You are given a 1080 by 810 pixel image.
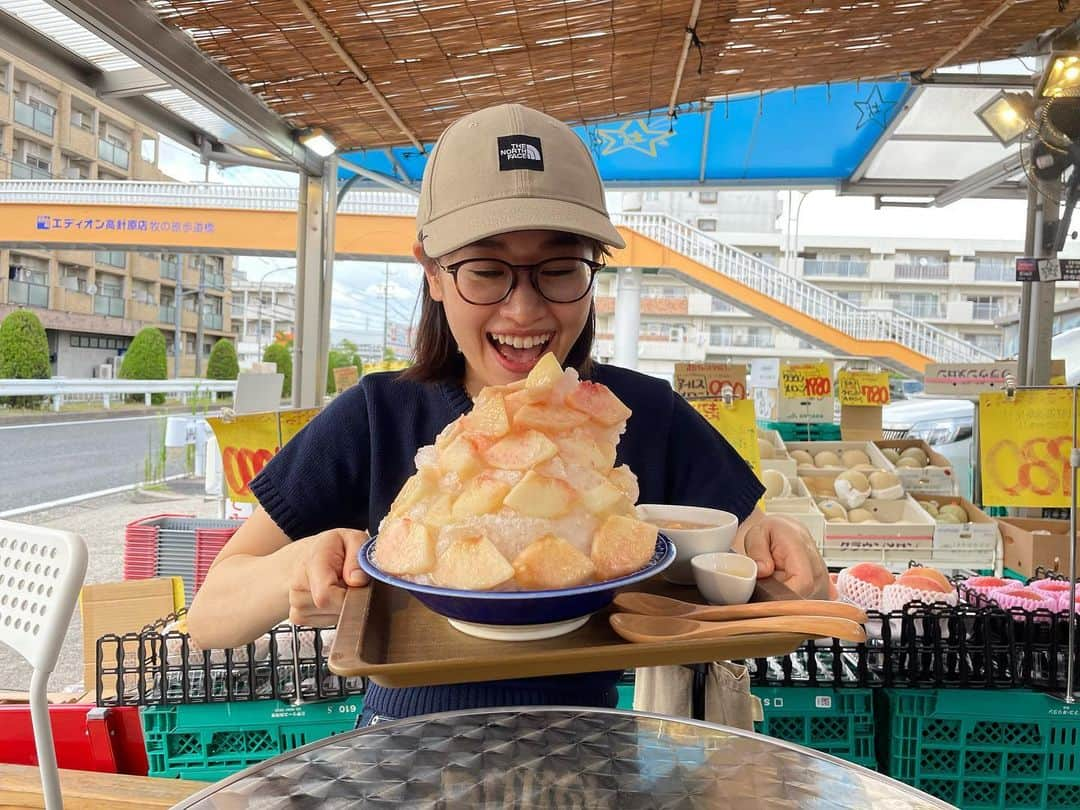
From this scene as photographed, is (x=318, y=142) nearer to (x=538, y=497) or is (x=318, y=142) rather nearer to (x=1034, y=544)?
(x=538, y=497)

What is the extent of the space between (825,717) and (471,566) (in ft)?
5.27

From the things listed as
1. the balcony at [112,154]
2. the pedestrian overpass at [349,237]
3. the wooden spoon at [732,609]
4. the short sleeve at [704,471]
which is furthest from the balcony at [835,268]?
the wooden spoon at [732,609]

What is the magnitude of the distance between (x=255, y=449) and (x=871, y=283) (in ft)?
116

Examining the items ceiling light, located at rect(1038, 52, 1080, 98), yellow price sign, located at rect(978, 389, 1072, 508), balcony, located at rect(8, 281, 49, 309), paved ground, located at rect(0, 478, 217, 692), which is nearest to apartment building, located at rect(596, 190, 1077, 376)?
paved ground, located at rect(0, 478, 217, 692)

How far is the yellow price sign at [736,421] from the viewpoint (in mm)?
3207

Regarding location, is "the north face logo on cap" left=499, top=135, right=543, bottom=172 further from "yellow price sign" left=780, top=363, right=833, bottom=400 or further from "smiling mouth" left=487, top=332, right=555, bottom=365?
"yellow price sign" left=780, top=363, right=833, bottom=400

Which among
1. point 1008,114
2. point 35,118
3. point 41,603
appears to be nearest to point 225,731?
point 41,603

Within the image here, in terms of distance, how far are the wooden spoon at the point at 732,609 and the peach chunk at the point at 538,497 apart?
16 centimetres

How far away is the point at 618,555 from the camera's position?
78 cm

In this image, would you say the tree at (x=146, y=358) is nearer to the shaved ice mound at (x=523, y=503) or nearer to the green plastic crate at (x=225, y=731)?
the green plastic crate at (x=225, y=731)

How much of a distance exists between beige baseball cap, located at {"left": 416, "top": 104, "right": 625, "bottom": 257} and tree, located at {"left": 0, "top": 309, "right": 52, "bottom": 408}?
11.4ft

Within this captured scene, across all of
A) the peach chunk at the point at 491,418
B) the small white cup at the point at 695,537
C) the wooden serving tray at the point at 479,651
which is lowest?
the wooden serving tray at the point at 479,651

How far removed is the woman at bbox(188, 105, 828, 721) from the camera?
1.07 metres

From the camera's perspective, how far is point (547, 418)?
84 cm
